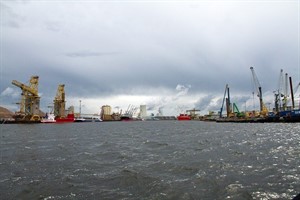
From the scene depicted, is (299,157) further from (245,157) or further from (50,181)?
(50,181)

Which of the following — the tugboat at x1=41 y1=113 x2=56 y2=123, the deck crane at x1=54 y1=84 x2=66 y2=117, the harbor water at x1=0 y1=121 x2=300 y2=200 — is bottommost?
the harbor water at x1=0 y1=121 x2=300 y2=200

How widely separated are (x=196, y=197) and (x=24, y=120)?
134m

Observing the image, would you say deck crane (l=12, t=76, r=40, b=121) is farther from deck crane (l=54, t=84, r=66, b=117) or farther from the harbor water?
the harbor water

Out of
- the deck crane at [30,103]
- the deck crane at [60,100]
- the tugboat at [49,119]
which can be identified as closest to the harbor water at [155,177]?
the deck crane at [30,103]

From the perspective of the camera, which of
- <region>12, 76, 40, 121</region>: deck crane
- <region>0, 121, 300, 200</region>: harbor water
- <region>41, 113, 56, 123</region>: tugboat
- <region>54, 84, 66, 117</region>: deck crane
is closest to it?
<region>0, 121, 300, 200</region>: harbor water

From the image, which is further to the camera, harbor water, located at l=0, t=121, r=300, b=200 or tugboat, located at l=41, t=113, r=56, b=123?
tugboat, located at l=41, t=113, r=56, b=123

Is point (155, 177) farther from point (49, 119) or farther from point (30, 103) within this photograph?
point (49, 119)

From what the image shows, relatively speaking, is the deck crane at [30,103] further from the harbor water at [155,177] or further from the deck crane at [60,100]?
the harbor water at [155,177]

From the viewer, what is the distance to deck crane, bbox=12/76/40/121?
4966 inches

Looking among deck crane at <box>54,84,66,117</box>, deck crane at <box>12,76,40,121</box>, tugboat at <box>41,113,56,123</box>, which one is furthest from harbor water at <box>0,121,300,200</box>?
deck crane at <box>54,84,66,117</box>

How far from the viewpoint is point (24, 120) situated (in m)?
130

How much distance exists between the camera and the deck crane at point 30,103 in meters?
126

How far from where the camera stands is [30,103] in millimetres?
131250

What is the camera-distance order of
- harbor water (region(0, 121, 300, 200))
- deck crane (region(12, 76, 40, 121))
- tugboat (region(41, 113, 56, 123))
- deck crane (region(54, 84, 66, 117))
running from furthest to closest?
1. deck crane (region(54, 84, 66, 117))
2. tugboat (region(41, 113, 56, 123))
3. deck crane (region(12, 76, 40, 121))
4. harbor water (region(0, 121, 300, 200))
